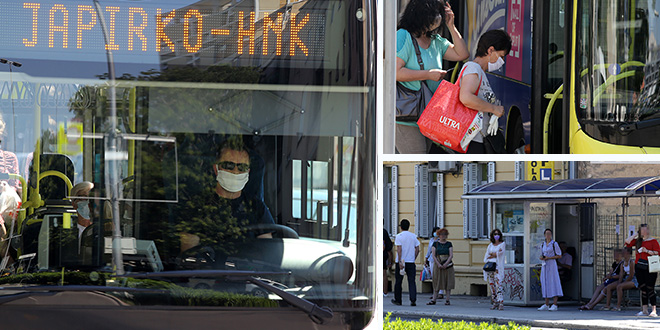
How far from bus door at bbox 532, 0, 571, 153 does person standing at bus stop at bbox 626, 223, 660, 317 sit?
6556mm

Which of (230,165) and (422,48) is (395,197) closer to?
(422,48)

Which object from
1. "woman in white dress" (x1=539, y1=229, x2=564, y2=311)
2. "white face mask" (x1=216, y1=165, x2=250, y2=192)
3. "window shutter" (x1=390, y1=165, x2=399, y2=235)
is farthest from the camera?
"window shutter" (x1=390, y1=165, x2=399, y2=235)

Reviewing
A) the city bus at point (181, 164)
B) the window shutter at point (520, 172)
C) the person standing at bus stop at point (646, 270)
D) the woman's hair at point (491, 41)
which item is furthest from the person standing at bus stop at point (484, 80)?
the window shutter at point (520, 172)

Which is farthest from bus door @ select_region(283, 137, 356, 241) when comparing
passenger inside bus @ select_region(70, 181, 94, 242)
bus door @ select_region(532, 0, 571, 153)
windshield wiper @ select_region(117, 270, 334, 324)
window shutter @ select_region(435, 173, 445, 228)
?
window shutter @ select_region(435, 173, 445, 228)

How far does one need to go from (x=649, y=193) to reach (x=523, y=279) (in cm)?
257

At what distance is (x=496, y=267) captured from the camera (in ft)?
53.3

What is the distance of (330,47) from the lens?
4.33m

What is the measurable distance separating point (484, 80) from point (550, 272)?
977 cm

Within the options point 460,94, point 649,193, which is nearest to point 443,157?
point 460,94

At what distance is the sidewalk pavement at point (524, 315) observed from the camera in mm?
12500

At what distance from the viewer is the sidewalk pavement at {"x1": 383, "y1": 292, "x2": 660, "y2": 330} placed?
12500mm

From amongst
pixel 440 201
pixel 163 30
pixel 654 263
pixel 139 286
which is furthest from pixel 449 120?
pixel 440 201

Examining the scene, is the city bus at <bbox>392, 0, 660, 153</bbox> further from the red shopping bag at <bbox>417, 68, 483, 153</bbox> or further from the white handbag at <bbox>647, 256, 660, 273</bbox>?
the white handbag at <bbox>647, 256, 660, 273</bbox>

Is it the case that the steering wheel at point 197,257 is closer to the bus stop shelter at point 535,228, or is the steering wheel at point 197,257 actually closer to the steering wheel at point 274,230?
the steering wheel at point 274,230
